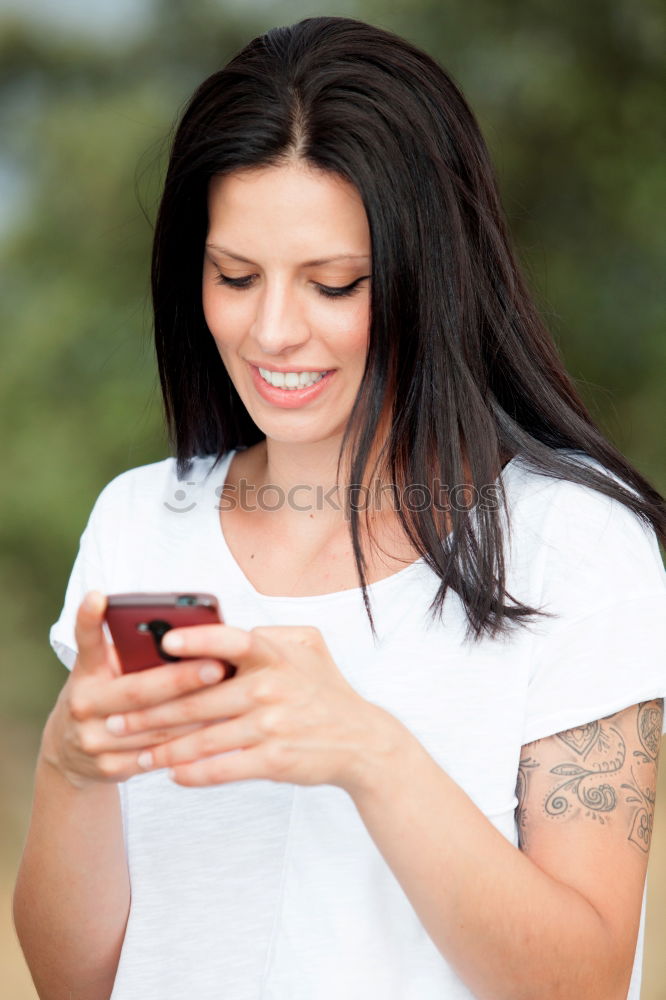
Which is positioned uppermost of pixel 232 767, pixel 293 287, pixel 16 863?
pixel 293 287

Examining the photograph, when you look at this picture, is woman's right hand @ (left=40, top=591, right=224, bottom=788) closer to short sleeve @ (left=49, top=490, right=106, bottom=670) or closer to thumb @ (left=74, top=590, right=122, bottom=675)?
thumb @ (left=74, top=590, right=122, bottom=675)

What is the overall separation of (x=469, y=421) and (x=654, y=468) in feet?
7.00

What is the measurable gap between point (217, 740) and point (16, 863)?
291 cm

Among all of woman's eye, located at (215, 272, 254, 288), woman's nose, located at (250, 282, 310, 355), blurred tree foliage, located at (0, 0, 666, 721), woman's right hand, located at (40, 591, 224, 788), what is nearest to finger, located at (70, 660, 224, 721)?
woman's right hand, located at (40, 591, 224, 788)

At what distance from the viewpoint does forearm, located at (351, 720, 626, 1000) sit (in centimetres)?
121

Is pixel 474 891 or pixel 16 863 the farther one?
pixel 16 863

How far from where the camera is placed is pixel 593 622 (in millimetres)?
1406

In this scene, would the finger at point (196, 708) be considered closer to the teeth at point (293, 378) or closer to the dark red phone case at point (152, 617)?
the dark red phone case at point (152, 617)

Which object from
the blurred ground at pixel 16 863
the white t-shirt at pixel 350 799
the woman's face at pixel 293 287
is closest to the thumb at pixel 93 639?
the white t-shirt at pixel 350 799

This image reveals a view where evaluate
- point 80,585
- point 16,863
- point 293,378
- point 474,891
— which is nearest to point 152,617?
point 474,891

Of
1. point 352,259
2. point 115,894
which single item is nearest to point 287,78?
point 352,259

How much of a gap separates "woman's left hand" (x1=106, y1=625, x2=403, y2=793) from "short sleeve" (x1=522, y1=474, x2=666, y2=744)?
31 centimetres

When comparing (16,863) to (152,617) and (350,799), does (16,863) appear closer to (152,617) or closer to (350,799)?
(350,799)

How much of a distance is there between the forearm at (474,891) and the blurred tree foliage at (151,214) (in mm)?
2353
